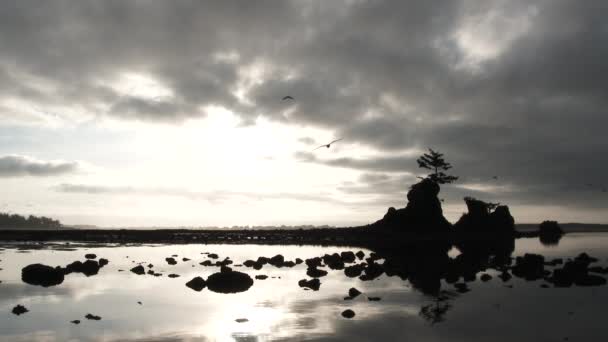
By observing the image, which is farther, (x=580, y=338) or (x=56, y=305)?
(x=56, y=305)

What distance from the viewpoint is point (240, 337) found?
55.1 ft

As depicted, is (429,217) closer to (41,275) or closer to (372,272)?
(372,272)

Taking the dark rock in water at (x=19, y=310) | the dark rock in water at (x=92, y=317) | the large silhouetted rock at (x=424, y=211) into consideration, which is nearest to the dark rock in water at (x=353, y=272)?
the dark rock in water at (x=92, y=317)

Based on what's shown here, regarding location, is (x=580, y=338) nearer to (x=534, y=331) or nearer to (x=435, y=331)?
(x=534, y=331)

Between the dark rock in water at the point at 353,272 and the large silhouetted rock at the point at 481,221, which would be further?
the large silhouetted rock at the point at 481,221

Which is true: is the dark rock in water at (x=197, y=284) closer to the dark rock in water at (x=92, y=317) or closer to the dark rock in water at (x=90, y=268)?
the dark rock in water at (x=92, y=317)

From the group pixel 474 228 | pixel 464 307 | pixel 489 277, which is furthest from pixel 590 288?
pixel 474 228

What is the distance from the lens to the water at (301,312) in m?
17.5

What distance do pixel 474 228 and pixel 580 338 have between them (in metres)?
99.0

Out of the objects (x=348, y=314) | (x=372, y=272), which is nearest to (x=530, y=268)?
(x=372, y=272)

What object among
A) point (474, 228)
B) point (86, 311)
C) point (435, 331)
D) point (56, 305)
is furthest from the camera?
point (474, 228)

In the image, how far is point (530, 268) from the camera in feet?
123

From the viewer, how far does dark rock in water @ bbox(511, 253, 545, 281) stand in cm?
3575

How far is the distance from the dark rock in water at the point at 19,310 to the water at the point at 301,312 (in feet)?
1.39
